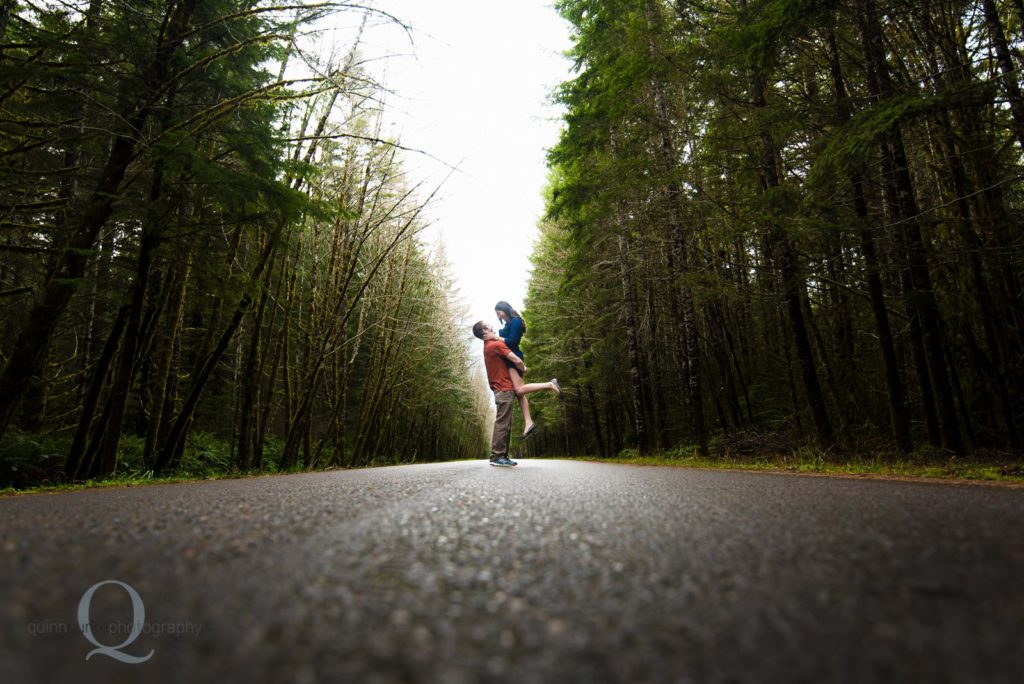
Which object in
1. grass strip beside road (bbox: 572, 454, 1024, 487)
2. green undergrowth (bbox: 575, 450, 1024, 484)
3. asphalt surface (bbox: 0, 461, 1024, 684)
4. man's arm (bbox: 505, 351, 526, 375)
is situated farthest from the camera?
man's arm (bbox: 505, 351, 526, 375)

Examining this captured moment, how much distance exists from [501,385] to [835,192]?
5546 millimetres

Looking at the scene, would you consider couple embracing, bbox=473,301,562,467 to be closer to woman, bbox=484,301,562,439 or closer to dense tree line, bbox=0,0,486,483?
woman, bbox=484,301,562,439

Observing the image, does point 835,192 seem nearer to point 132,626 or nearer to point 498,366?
point 498,366

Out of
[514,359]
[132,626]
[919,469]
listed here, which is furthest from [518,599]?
[919,469]

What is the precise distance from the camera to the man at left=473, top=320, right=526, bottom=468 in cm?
650

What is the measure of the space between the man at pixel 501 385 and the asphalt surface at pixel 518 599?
15.8 ft

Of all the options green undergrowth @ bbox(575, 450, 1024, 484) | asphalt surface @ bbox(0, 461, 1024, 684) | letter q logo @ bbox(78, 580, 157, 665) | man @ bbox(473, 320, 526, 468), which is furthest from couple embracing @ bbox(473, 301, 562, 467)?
letter q logo @ bbox(78, 580, 157, 665)

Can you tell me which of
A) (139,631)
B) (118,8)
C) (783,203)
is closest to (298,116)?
(118,8)

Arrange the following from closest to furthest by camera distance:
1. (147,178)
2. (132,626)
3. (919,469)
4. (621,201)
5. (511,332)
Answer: (132,626) → (919,469) → (147,178) → (511,332) → (621,201)

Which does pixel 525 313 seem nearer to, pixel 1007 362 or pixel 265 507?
pixel 1007 362

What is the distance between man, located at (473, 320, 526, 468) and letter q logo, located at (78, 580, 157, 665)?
556cm

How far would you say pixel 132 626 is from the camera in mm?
775

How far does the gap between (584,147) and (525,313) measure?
15965 mm

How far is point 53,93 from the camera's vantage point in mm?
4867
